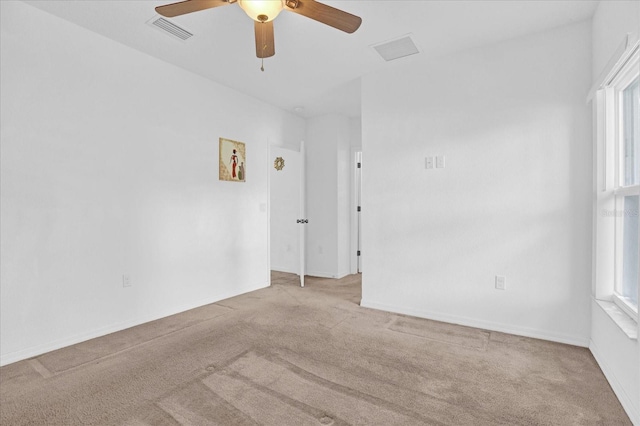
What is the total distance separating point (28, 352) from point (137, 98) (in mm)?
2316

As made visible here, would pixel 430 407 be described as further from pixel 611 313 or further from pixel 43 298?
pixel 43 298

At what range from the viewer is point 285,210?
5945 mm

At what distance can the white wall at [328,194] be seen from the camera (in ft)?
17.2

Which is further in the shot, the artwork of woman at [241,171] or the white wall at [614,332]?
the artwork of woman at [241,171]

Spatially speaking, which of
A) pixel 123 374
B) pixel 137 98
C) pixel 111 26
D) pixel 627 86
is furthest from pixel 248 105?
pixel 627 86

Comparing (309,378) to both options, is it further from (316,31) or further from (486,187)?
(316,31)

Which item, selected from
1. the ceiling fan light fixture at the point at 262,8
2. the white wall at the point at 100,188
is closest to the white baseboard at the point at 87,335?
the white wall at the point at 100,188

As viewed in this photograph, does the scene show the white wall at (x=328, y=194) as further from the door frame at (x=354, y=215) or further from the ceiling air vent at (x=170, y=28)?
the ceiling air vent at (x=170, y=28)

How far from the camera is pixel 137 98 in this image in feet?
10.4

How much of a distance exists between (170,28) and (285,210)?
11.8ft

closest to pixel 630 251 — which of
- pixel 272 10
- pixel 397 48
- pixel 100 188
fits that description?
pixel 397 48

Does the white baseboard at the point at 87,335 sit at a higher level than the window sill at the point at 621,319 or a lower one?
lower

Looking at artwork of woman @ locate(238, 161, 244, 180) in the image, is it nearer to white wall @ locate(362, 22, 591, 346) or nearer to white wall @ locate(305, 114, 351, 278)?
white wall @ locate(305, 114, 351, 278)

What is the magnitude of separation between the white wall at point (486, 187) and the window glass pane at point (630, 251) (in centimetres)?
39
